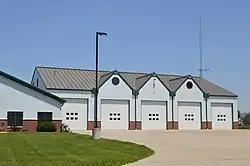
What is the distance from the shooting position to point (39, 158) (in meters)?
15.3

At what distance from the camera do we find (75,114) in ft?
160

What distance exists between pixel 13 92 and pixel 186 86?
25283mm

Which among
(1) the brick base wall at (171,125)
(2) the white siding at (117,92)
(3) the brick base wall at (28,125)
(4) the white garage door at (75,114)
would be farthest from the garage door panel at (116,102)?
(3) the brick base wall at (28,125)

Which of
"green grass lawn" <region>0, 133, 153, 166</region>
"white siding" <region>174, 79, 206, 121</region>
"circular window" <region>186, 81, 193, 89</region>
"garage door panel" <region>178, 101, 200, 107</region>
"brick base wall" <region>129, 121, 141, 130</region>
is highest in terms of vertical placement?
"circular window" <region>186, 81, 193, 89</region>

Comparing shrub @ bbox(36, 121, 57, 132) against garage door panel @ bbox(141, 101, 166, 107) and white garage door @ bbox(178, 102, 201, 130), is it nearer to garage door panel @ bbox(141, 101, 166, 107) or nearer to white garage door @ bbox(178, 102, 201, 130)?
garage door panel @ bbox(141, 101, 166, 107)

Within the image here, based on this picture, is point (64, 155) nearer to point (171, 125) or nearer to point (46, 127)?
point (46, 127)

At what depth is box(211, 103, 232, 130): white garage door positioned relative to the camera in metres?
56.7

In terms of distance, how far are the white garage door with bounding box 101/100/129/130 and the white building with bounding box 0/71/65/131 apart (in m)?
11.7

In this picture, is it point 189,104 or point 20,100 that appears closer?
point 20,100

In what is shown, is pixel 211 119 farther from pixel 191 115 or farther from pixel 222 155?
pixel 222 155

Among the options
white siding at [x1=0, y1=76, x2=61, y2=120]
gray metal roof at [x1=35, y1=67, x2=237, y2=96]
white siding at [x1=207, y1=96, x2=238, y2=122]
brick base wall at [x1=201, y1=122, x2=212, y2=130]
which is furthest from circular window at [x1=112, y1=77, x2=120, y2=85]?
white siding at [x1=0, y1=76, x2=61, y2=120]

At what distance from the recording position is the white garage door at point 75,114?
4812 cm

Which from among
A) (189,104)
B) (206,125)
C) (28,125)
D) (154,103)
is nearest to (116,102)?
(154,103)

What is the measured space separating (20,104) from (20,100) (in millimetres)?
362
